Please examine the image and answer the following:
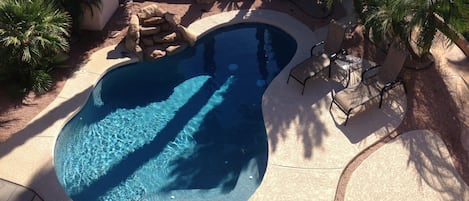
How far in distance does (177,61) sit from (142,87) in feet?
5.72

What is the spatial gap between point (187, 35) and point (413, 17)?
7689mm

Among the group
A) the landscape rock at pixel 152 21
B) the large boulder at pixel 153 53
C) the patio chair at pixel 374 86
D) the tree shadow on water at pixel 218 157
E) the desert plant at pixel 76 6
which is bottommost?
the tree shadow on water at pixel 218 157

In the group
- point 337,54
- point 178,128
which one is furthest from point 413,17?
point 178,128

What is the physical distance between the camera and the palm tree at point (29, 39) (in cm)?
1095

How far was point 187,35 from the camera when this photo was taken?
14.5 metres

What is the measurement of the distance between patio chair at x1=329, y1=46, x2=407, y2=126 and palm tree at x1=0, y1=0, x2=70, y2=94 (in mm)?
8587

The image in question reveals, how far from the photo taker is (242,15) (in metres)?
15.8

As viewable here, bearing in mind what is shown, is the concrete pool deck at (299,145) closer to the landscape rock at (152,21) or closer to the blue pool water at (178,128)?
the blue pool water at (178,128)

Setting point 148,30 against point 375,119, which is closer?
point 375,119

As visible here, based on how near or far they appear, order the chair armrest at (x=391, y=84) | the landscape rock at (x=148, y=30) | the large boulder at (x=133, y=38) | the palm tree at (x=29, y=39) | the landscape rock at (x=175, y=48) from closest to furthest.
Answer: the palm tree at (x=29, y=39) < the chair armrest at (x=391, y=84) < the large boulder at (x=133, y=38) < the landscape rock at (x=148, y=30) < the landscape rock at (x=175, y=48)

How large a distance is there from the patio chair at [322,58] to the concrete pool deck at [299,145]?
0.45 m

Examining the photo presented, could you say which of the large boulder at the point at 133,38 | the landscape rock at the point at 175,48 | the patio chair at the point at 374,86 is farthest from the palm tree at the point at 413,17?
the large boulder at the point at 133,38

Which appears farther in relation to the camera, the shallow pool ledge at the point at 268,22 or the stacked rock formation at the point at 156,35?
the shallow pool ledge at the point at 268,22

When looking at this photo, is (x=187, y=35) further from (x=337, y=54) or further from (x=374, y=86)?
(x=374, y=86)
